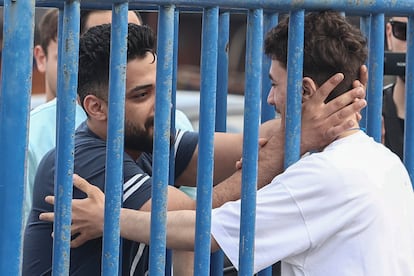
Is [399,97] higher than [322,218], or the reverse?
[399,97]

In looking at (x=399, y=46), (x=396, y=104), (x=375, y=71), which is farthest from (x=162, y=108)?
(x=399, y=46)

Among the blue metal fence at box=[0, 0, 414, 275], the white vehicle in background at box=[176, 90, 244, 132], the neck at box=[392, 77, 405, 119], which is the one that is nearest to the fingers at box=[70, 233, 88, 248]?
the blue metal fence at box=[0, 0, 414, 275]

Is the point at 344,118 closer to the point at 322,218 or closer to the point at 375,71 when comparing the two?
the point at 375,71

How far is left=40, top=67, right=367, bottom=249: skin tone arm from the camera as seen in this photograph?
95.7 inches

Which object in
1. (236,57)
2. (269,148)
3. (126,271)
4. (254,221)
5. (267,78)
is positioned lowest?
(126,271)

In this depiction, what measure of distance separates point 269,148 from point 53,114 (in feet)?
5.38

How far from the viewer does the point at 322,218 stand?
2.39 metres

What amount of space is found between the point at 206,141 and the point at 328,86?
0.38 meters

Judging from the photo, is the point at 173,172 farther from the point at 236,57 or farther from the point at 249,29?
the point at 236,57

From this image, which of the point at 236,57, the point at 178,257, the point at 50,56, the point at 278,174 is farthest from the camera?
the point at 236,57

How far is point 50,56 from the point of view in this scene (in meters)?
4.52

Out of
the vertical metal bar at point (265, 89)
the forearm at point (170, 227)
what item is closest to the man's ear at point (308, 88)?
the vertical metal bar at point (265, 89)

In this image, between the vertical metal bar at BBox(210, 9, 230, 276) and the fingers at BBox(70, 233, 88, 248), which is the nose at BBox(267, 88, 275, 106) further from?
the fingers at BBox(70, 233, 88, 248)

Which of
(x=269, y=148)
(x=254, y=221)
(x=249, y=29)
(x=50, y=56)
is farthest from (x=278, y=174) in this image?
(x=50, y=56)
